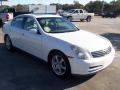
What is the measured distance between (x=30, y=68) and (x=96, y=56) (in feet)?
7.12

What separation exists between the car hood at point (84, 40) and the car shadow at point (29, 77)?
31.3 inches

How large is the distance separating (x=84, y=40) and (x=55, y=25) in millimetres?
1380

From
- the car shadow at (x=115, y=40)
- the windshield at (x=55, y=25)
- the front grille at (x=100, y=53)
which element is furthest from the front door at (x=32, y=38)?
the car shadow at (x=115, y=40)

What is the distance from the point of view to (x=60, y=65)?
20.5ft

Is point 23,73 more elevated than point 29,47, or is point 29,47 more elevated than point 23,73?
point 29,47

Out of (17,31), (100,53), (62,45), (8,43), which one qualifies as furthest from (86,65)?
(8,43)

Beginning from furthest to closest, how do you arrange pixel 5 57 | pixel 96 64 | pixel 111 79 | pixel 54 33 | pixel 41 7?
pixel 41 7 < pixel 5 57 < pixel 54 33 < pixel 111 79 < pixel 96 64

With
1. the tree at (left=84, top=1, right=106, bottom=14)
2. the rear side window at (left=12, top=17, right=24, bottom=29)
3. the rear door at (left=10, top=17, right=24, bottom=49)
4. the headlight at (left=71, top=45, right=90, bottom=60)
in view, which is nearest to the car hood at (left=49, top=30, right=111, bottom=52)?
the headlight at (left=71, top=45, right=90, bottom=60)

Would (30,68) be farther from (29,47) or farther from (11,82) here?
(11,82)

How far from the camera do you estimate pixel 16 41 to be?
27.5ft

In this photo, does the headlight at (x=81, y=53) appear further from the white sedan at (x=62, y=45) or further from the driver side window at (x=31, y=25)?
the driver side window at (x=31, y=25)

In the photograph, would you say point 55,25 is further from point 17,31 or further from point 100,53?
point 100,53

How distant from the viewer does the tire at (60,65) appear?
19.5 feet

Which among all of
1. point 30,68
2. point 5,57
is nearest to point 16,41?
point 5,57
